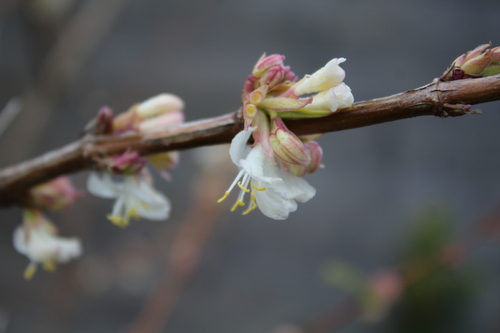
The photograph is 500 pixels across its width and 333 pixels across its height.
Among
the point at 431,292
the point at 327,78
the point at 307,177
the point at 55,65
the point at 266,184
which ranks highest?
the point at 307,177

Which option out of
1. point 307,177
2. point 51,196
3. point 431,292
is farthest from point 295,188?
point 431,292

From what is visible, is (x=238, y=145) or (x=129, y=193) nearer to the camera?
(x=238, y=145)

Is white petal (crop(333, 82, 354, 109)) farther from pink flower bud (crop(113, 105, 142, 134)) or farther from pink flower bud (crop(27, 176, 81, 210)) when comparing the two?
pink flower bud (crop(27, 176, 81, 210))

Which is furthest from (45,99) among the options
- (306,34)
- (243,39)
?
(306,34)

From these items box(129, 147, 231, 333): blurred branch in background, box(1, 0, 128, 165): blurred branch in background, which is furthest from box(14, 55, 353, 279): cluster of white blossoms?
box(1, 0, 128, 165): blurred branch in background

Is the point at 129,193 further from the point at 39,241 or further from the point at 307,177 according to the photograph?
the point at 307,177

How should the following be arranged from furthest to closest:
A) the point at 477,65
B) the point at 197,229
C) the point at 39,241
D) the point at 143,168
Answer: the point at 197,229, the point at 39,241, the point at 143,168, the point at 477,65

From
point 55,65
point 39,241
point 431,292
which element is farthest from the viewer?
point 431,292

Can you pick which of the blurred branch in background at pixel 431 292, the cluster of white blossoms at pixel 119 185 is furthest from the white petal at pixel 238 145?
the blurred branch in background at pixel 431 292
